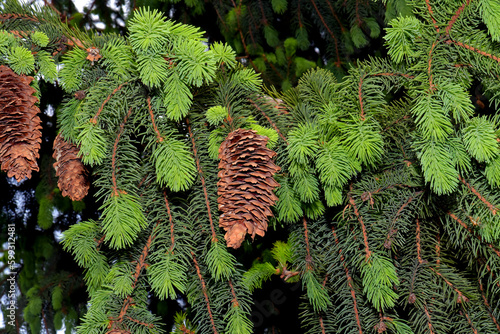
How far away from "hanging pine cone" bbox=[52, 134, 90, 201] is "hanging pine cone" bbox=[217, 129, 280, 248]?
0.72 ft

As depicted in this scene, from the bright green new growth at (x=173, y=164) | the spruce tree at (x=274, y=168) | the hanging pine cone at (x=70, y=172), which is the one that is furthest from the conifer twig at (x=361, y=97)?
the hanging pine cone at (x=70, y=172)

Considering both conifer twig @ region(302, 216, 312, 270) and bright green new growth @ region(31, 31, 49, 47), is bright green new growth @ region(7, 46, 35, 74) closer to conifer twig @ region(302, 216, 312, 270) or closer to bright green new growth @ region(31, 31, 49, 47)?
bright green new growth @ region(31, 31, 49, 47)

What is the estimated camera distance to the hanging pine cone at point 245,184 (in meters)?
0.53

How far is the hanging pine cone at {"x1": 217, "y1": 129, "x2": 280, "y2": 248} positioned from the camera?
53 cm

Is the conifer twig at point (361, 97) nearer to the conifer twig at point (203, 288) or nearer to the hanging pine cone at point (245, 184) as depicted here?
the hanging pine cone at point (245, 184)

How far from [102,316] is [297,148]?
0.36 meters

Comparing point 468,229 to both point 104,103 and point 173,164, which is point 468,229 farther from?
point 104,103

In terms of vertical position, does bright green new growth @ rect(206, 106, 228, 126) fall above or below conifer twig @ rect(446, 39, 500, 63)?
above

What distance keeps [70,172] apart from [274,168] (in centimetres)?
30

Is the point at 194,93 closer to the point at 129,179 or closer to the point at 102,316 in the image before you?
the point at 129,179

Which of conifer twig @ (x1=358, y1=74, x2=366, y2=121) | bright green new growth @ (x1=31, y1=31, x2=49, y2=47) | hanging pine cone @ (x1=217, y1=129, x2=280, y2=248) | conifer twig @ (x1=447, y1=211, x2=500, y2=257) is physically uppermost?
bright green new growth @ (x1=31, y1=31, x2=49, y2=47)

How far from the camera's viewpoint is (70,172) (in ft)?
2.00

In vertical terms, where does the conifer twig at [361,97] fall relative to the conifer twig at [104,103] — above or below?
below

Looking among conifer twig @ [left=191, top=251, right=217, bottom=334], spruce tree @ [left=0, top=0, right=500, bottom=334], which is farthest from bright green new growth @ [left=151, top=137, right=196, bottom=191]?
conifer twig @ [left=191, top=251, right=217, bottom=334]
